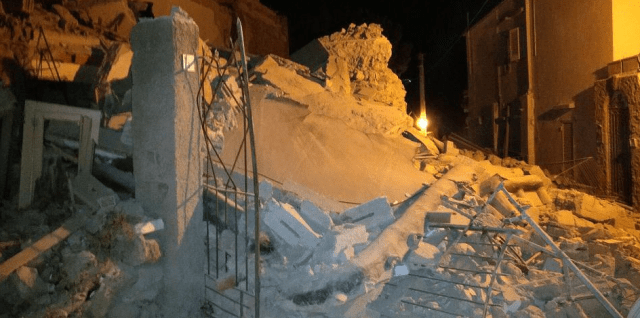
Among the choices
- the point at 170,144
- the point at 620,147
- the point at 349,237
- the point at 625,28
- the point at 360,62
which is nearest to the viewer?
the point at 170,144

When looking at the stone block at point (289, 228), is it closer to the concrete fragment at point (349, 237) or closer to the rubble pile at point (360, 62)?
the concrete fragment at point (349, 237)

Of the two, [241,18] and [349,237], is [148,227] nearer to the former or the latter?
[349,237]

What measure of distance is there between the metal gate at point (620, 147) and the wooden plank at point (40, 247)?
15881 millimetres

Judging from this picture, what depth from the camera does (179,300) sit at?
4.88 m

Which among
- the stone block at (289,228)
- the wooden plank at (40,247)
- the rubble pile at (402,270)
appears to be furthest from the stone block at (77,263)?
the stone block at (289,228)

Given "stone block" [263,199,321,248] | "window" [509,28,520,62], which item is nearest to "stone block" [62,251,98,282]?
"stone block" [263,199,321,248]

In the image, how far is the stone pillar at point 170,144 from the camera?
4.77 m

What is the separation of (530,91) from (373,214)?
1523 centimetres

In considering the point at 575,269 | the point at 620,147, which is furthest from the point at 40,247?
the point at 620,147

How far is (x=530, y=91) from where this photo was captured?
60.9 feet

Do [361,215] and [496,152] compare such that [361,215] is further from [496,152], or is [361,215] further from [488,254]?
[496,152]

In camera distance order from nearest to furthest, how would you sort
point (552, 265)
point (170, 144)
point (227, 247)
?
1. point (170, 144)
2. point (227, 247)
3. point (552, 265)

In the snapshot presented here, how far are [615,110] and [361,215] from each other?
13247 mm

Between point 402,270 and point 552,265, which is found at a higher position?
point 402,270
